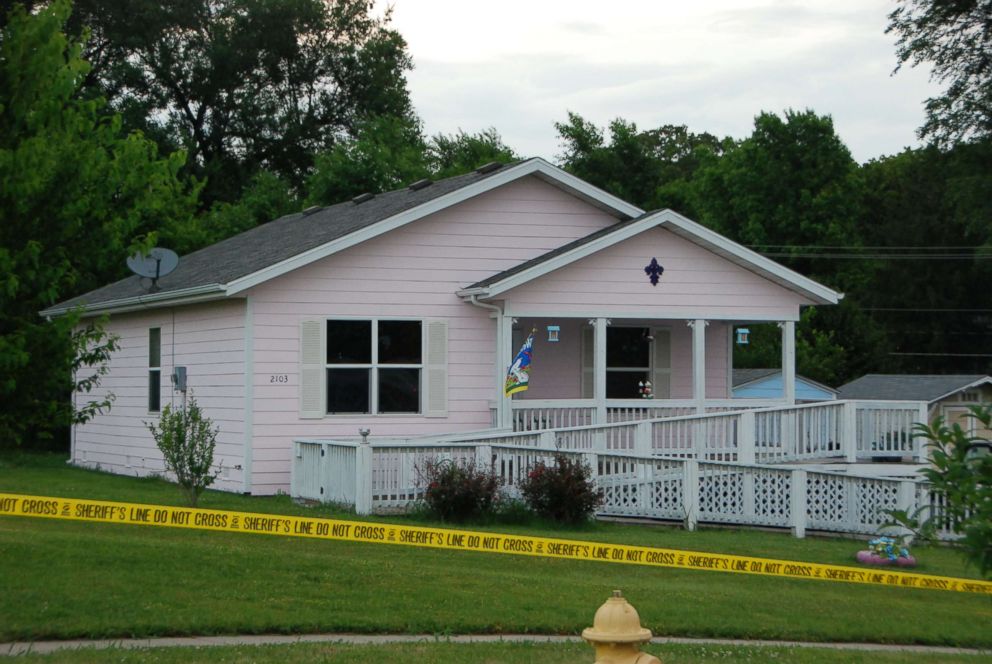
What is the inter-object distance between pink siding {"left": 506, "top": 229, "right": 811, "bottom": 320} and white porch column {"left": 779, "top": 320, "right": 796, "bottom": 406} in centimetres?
23

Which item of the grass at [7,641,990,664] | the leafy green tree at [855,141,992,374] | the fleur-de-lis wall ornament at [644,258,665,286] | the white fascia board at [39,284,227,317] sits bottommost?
the grass at [7,641,990,664]

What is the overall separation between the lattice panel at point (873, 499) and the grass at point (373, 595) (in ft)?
18.7

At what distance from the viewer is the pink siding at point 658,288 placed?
22516 millimetres

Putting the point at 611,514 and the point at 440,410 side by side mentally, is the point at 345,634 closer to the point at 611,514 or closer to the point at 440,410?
the point at 611,514

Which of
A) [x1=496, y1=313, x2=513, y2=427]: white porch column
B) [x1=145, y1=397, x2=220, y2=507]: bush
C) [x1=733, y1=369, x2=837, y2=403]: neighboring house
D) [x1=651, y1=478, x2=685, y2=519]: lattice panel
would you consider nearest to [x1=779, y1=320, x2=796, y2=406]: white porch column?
[x1=496, y1=313, x2=513, y2=427]: white porch column

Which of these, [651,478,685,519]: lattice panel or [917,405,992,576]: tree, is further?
[651,478,685,519]: lattice panel

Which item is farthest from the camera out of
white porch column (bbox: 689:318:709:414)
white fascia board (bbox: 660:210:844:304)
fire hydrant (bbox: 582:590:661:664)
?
white porch column (bbox: 689:318:709:414)

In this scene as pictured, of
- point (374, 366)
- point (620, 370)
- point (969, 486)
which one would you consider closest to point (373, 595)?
point (969, 486)

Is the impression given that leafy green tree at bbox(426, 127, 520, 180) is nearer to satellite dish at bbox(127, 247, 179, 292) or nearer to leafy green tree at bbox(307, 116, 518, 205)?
leafy green tree at bbox(307, 116, 518, 205)

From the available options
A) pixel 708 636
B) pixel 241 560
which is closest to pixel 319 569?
pixel 241 560

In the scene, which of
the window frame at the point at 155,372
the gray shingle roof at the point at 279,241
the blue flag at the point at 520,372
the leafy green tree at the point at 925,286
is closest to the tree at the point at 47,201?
the gray shingle roof at the point at 279,241

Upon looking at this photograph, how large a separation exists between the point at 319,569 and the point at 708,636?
3.67 m

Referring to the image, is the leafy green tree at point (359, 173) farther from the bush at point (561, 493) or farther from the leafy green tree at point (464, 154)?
the bush at point (561, 493)

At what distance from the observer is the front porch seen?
22578 mm
